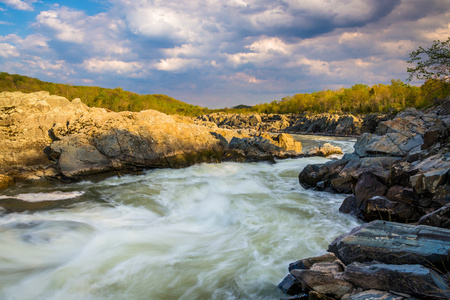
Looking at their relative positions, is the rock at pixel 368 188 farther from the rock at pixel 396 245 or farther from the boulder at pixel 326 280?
the boulder at pixel 326 280

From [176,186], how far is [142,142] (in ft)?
13.4

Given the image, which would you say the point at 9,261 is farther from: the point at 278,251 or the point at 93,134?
the point at 93,134

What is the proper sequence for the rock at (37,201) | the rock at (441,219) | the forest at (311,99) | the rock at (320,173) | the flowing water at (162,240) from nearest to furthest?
1. the rock at (441,219)
2. the flowing water at (162,240)
3. the rock at (37,201)
4. the rock at (320,173)
5. the forest at (311,99)

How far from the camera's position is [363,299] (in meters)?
3.39

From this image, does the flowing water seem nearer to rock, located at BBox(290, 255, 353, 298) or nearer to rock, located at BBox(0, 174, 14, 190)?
rock, located at BBox(0, 174, 14, 190)

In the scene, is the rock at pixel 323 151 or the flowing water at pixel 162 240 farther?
the rock at pixel 323 151

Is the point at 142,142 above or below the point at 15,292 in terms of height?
above

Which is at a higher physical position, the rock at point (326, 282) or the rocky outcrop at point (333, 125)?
the rocky outcrop at point (333, 125)

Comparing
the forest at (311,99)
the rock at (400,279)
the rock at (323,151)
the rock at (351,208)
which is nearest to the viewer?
the rock at (400,279)

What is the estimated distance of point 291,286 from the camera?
15.7ft

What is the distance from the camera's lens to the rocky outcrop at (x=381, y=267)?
10.9 ft

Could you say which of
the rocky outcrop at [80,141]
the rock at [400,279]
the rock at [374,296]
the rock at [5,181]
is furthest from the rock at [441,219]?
the rock at [5,181]

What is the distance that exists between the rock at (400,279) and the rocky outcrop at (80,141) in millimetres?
13804

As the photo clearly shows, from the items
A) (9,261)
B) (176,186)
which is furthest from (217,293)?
(176,186)
